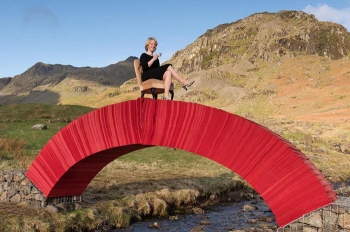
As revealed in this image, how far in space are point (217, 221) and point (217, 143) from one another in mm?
10281

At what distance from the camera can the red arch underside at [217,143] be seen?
28.1ft

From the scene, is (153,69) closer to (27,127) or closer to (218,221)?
(218,221)

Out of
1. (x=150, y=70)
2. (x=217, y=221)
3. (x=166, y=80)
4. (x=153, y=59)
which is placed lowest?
(x=217, y=221)

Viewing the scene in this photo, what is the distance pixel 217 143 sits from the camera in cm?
976

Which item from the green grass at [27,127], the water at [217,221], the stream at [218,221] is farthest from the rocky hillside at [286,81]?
the green grass at [27,127]

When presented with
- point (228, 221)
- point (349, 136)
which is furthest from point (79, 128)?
point (349, 136)

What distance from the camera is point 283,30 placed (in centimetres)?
15925

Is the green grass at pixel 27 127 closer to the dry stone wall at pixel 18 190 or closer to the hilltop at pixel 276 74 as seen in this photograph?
the dry stone wall at pixel 18 190

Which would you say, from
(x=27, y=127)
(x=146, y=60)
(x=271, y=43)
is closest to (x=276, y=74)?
(x=271, y=43)

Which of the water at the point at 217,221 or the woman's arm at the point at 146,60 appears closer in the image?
the woman's arm at the point at 146,60

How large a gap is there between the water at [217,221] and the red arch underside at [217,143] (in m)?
5.35

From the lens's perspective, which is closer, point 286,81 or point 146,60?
point 146,60

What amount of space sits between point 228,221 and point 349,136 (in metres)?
31.8

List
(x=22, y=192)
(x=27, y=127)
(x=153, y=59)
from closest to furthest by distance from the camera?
(x=153, y=59), (x=22, y=192), (x=27, y=127)
